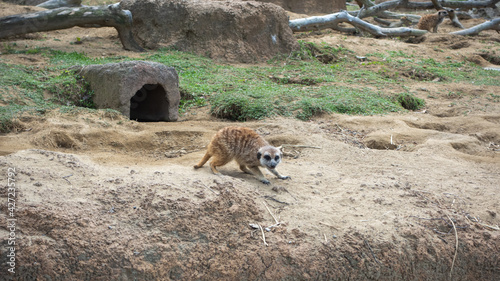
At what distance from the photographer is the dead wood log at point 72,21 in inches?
305

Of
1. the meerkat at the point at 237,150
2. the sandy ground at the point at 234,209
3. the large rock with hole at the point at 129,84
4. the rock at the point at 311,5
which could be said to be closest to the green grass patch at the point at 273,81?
the large rock with hole at the point at 129,84

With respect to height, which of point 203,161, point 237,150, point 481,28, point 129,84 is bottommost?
point 203,161

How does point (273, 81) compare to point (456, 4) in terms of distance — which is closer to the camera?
point (273, 81)

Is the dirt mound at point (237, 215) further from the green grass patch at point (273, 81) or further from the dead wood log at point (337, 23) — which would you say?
the dead wood log at point (337, 23)

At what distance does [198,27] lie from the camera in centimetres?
880

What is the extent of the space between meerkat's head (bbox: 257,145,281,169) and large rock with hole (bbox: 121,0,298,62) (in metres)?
5.29

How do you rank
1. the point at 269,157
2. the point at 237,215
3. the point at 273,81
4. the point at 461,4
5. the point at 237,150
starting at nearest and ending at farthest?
1. the point at 237,215
2. the point at 269,157
3. the point at 237,150
4. the point at 273,81
5. the point at 461,4

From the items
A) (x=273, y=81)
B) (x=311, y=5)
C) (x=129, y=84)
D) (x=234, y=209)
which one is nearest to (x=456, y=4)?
(x=311, y=5)

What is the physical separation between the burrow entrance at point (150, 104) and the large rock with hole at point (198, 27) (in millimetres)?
2414

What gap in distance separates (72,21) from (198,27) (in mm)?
2345

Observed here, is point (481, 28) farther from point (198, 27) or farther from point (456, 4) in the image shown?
point (198, 27)

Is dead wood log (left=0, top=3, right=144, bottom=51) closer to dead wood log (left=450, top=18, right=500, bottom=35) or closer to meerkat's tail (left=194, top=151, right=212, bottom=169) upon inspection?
meerkat's tail (left=194, top=151, right=212, bottom=169)

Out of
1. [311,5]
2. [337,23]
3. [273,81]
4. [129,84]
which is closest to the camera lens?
[129,84]

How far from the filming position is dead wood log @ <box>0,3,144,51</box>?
7.75 metres
